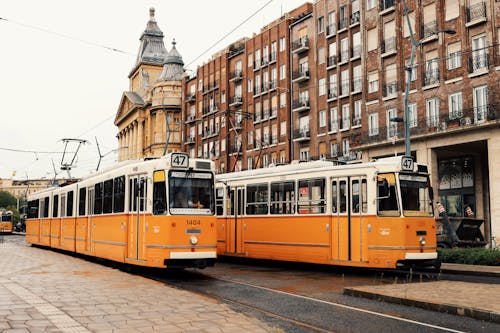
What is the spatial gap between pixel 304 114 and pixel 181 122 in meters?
31.8

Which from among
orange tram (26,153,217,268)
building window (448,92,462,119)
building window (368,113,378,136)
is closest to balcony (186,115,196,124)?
building window (368,113,378,136)

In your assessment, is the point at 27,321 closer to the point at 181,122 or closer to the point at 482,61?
the point at 482,61

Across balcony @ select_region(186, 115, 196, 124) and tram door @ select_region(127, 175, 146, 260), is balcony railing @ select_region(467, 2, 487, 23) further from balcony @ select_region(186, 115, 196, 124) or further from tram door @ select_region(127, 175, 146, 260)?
balcony @ select_region(186, 115, 196, 124)

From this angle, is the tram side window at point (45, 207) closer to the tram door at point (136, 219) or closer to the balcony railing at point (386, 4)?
the tram door at point (136, 219)

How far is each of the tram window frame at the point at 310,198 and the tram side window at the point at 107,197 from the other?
565 cm

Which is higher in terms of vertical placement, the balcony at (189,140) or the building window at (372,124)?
the balcony at (189,140)

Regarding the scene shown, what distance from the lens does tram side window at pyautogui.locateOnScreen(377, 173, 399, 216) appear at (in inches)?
624

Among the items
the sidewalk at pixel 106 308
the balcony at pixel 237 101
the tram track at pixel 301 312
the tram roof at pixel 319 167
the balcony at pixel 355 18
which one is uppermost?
the balcony at pixel 355 18

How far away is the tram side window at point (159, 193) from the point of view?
1538cm

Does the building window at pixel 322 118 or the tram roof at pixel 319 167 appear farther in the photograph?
the building window at pixel 322 118

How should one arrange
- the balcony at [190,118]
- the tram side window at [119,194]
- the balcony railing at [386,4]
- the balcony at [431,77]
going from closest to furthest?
the tram side window at [119,194] → the balcony at [431,77] → the balcony railing at [386,4] → the balcony at [190,118]

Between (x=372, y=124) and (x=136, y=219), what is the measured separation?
27.5 meters

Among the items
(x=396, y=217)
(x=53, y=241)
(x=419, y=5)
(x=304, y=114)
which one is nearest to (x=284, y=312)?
(x=396, y=217)

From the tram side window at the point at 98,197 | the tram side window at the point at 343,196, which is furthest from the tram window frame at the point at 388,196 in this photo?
the tram side window at the point at 98,197
